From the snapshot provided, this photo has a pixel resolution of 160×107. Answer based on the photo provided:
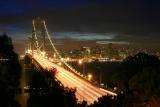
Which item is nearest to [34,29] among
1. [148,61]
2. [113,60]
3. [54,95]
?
[148,61]

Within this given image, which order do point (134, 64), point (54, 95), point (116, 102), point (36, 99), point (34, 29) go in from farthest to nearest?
point (34, 29) → point (134, 64) → point (116, 102) → point (54, 95) → point (36, 99)

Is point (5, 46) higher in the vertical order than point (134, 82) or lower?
higher

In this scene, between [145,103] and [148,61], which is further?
[148,61]

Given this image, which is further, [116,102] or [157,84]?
[157,84]

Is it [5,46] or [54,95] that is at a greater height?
[5,46]

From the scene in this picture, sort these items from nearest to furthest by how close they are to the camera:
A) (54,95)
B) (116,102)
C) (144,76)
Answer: (54,95)
(116,102)
(144,76)

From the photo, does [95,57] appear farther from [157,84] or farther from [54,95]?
[54,95]

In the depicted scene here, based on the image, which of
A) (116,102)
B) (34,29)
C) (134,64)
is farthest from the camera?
(34,29)

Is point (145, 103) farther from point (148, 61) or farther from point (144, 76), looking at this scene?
point (148, 61)

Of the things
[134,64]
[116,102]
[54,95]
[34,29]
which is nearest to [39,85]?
[116,102]
